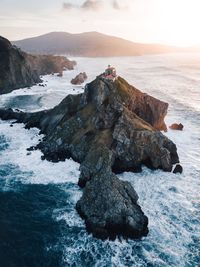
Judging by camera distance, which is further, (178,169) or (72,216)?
(178,169)

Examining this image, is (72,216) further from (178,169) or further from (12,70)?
(12,70)

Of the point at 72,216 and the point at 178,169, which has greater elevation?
the point at 178,169

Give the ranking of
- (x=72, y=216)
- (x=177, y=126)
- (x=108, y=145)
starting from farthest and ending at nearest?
(x=177, y=126) < (x=108, y=145) < (x=72, y=216)

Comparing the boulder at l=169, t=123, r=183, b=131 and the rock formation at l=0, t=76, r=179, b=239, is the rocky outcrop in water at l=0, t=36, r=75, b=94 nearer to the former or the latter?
the rock formation at l=0, t=76, r=179, b=239

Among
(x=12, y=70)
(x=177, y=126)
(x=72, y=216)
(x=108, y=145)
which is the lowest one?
(x=72, y=216)

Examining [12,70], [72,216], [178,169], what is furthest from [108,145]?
[12,70]

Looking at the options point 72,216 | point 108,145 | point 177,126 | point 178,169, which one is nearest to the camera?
point 72,216

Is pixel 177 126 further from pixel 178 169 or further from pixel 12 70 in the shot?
pixel 12 70

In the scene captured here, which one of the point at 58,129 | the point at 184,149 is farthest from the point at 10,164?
the point at 184,149

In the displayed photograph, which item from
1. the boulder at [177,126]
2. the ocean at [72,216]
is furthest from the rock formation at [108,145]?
the boulder at [177,126]
